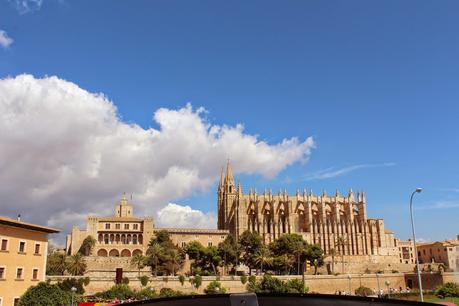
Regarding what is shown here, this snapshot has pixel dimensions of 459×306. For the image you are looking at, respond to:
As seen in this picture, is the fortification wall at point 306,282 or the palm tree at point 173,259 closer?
the fortification wall at point 306,282

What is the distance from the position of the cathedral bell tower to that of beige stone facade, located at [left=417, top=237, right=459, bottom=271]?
48447 mm

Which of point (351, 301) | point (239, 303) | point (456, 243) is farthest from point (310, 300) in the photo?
point (456, 243)

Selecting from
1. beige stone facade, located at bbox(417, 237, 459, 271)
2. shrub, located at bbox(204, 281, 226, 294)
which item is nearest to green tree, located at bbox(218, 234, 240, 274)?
shrub, located at bbox(204, 281, 226, 294)

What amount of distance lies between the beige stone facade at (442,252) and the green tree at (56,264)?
77.3m

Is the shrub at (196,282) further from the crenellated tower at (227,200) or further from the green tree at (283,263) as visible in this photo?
the crenellated tower at (227,200)

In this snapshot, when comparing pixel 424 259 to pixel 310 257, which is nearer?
pixel 310 257

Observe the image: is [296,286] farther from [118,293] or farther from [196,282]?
[118,293]

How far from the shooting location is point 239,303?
4.42 m

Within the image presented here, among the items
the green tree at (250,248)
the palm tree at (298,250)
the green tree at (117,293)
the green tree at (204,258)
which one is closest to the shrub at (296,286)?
the palm tree at (298,250)

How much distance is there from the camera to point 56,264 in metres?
60.6

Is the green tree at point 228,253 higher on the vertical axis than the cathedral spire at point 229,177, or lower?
lower

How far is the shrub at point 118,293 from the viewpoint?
164 ft

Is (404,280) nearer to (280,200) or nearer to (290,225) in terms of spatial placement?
(290,225)

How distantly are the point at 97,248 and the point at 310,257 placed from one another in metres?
40.2
